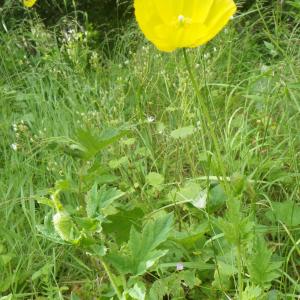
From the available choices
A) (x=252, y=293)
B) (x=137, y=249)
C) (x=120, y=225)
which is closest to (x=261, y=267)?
(x=252, y=293)

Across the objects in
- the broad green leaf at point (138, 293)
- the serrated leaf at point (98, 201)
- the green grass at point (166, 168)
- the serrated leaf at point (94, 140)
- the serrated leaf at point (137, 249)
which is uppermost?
the serrated leaf at point (94, 140)

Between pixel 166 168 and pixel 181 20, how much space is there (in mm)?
1050

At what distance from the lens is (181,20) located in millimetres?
948

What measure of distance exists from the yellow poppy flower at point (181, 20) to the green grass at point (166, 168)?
0.20 m

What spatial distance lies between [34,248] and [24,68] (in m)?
1.82

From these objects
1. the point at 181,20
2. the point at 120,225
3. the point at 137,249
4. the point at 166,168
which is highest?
the point at 181,20

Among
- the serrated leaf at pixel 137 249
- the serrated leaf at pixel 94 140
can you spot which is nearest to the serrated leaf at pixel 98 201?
the serrated leaf at pixel 137 249

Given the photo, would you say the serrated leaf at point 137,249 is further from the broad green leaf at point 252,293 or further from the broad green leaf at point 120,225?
the broad green leaf at point 120,225

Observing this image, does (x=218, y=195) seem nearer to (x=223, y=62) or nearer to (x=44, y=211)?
(x=44, y=211)

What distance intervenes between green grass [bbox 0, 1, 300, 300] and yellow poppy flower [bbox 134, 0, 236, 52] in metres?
0.20

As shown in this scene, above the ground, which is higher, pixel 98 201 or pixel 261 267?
pixel 98 201

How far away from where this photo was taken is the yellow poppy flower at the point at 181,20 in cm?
92

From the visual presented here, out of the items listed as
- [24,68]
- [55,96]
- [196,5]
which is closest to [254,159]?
[196,5]

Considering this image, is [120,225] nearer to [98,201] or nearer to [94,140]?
[94,140]
